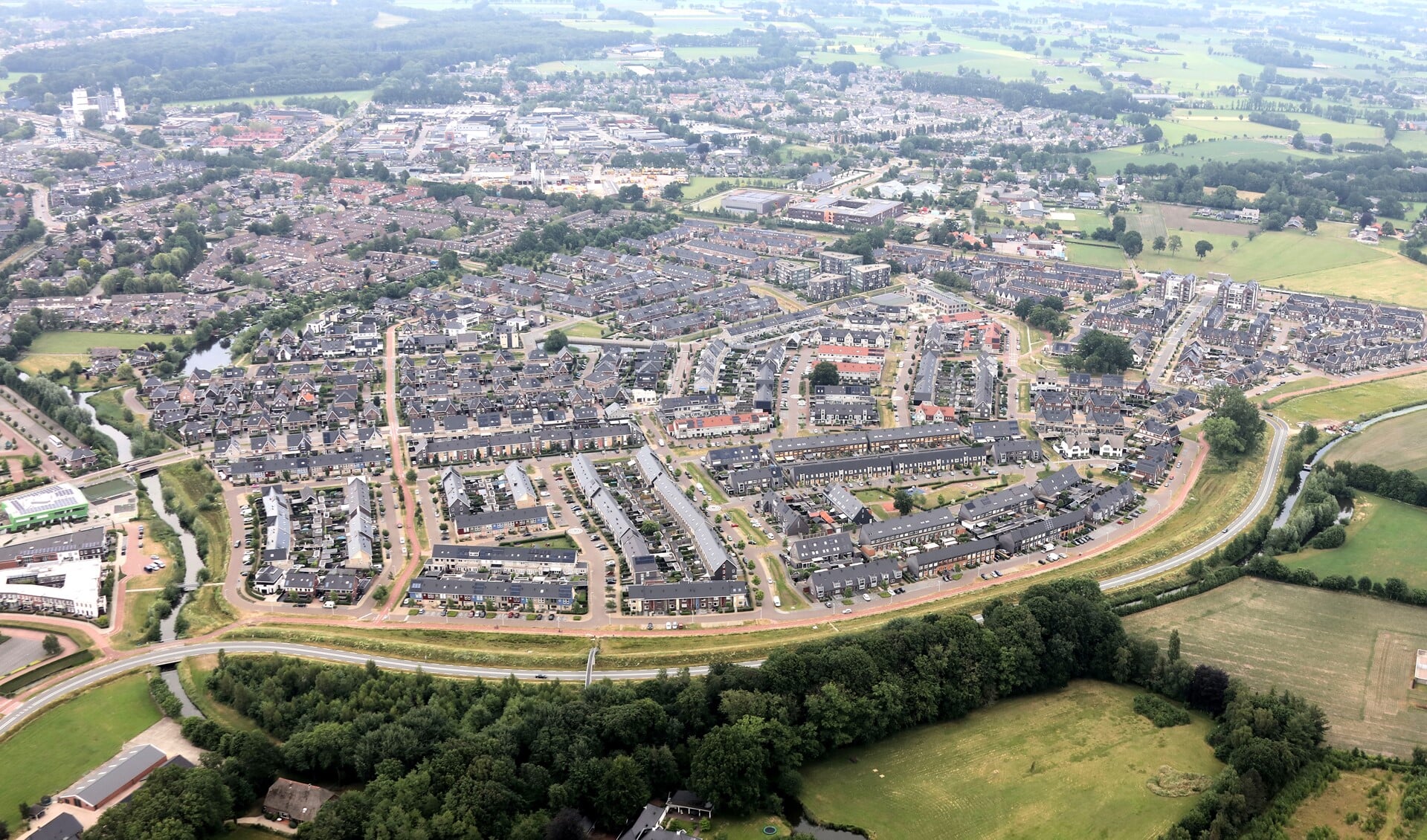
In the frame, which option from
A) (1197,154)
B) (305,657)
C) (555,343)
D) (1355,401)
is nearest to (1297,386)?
(1355,401)

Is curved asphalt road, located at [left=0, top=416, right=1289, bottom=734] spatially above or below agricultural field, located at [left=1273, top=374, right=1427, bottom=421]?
below

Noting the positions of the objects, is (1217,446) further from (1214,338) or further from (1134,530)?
(1214,338)

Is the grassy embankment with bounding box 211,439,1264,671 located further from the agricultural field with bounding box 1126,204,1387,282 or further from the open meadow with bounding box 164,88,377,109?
the open meadow with bounding box 164,88,377,109

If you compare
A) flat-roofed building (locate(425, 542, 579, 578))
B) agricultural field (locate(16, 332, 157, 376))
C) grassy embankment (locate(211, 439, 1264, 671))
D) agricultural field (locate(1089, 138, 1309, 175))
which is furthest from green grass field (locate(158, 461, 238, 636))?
agricultural field (locate(1089, 138, 1309, 175))

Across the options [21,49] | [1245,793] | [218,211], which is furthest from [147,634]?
[21,49]

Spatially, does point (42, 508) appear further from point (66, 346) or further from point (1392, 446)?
point (1392, 446)
